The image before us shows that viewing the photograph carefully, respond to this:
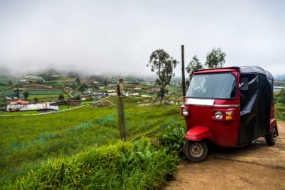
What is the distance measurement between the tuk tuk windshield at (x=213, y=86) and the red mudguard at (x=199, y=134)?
2.64ft

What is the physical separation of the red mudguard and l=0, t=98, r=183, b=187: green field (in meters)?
1.40

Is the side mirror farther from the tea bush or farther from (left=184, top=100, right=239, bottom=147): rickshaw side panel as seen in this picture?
the tea bush

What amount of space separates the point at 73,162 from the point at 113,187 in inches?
30.1

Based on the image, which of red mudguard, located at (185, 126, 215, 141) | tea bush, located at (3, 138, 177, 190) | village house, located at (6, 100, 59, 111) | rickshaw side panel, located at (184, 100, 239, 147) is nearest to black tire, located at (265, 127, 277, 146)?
rickshaw side panel, located at (184, 100, 239, 147)

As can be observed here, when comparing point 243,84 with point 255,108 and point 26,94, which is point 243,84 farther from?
point 26,94

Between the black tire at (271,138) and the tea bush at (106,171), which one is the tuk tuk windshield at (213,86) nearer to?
the tea bush at (106,171)

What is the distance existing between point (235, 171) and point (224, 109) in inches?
52.3

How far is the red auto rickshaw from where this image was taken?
4703 millimetres

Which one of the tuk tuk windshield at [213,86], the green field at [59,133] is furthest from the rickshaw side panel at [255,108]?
the green field at [59,133]

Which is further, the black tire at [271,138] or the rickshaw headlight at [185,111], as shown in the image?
the black tire at [271,138]

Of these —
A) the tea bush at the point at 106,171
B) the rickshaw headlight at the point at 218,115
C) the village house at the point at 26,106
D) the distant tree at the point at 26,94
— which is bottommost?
the tea bush at the point at 106,171

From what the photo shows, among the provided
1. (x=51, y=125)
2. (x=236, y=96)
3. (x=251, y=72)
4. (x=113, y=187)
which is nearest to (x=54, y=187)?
(x=113, y=187)

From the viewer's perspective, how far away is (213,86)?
504 centimetres

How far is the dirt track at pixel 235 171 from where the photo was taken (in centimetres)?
380
